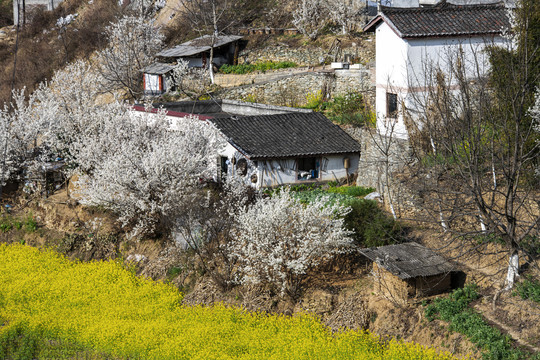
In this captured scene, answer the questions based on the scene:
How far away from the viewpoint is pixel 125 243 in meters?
26.0

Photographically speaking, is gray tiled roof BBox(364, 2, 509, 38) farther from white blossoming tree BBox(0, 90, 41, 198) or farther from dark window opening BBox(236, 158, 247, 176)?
white blossoming tree BBox(0, 90, 41, 198)

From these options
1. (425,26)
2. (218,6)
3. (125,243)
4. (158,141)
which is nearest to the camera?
(425,26)

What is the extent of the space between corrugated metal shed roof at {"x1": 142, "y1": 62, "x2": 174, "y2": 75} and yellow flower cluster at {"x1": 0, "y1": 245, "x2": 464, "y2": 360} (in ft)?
71.9

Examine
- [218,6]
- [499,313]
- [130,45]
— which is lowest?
[499,313]

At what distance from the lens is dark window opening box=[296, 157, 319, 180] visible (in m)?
27.8

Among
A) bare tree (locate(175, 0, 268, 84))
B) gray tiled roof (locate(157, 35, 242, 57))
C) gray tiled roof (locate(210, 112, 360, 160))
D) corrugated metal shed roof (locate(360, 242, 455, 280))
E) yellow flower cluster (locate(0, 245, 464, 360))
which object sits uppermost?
bare tree (locate(175, 0, 268, 84))

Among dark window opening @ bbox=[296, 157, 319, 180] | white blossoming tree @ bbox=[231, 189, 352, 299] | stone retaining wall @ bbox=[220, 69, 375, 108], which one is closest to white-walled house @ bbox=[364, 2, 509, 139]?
dark window opening @ bbox=[296, 157, 319, 180]

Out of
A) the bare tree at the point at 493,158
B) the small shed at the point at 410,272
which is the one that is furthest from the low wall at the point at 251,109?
the small shed at the point at 410,272

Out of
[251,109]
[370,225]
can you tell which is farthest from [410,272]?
[251,109]

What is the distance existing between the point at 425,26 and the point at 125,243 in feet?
47.3

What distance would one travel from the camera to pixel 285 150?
2745cm

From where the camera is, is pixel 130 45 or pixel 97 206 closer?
pixel 97 206

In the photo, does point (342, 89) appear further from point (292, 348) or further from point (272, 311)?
point (292, 348)

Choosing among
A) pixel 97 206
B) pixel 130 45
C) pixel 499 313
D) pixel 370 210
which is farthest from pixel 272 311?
pixel 130 45
